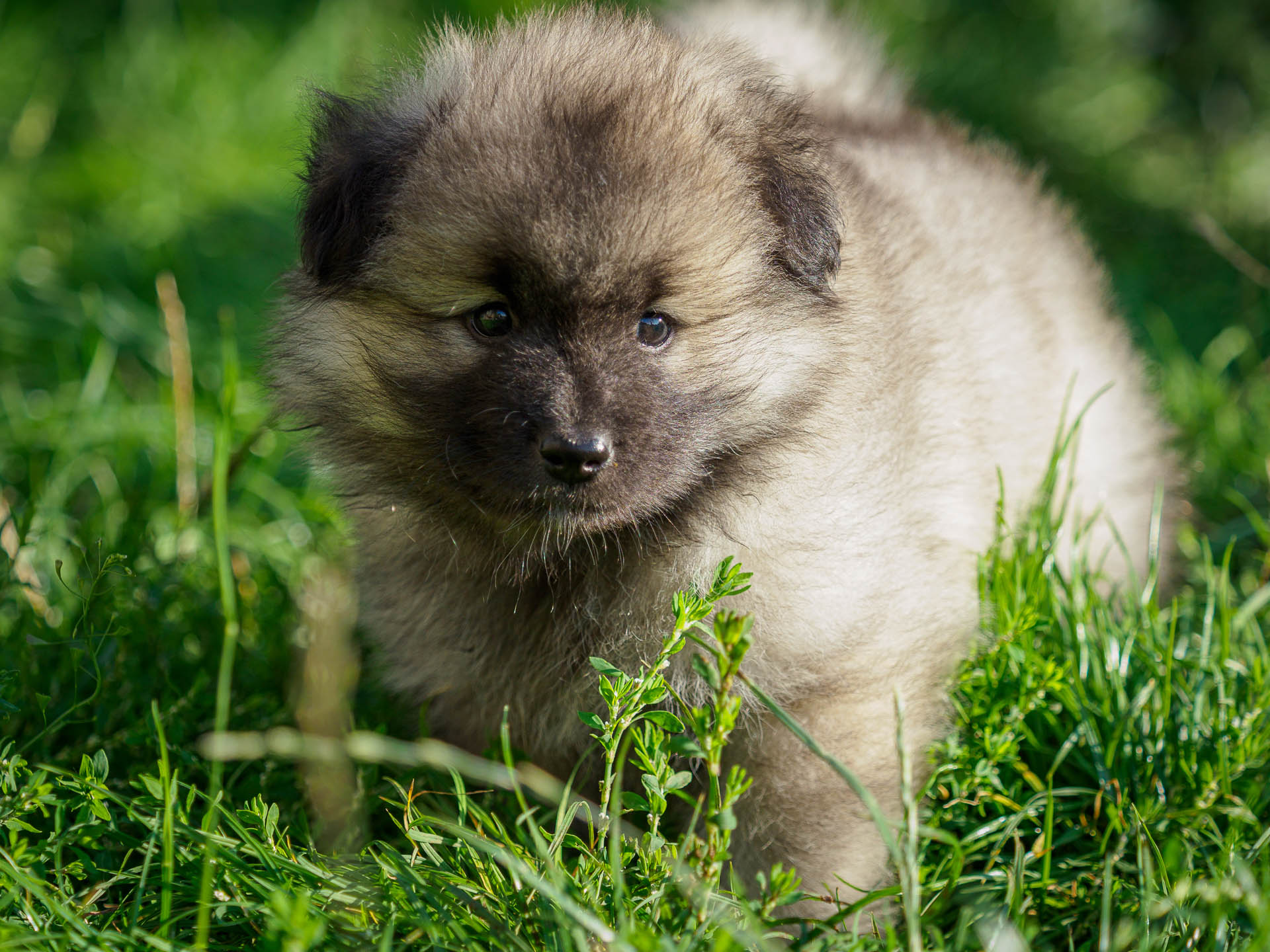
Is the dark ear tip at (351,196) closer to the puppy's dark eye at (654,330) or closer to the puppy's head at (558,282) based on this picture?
the puppy's head at (558,282)

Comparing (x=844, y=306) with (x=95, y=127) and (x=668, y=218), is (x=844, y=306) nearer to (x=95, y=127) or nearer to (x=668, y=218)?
(x=668, y=218)

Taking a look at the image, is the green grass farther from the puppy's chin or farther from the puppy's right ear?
the puppy's right ear

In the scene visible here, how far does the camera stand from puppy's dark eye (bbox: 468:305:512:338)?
173 cm

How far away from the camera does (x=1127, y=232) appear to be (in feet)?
15.3

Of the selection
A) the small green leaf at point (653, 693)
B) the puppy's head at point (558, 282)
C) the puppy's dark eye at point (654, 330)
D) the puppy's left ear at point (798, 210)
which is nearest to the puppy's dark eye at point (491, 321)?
the puppy's head at point (558, 282)

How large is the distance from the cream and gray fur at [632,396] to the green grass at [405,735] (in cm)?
12

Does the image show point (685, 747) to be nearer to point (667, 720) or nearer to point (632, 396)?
point (667, 720)

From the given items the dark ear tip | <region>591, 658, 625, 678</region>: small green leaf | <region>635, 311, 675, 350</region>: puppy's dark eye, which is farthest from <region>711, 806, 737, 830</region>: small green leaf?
the dark ear tip

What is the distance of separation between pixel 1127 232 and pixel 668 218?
12.0 ft

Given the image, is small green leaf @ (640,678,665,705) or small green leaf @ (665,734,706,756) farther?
small green leaf @ (640,678,665,705)

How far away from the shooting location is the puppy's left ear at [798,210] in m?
1.82

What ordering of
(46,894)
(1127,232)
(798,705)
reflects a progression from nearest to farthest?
(46,894) → (798,705) → (1127,232)

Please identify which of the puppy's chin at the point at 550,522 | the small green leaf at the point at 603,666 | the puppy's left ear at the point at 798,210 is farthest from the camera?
the puppy's left ear at the point at 798,210

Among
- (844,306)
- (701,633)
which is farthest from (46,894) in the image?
(844,306)
